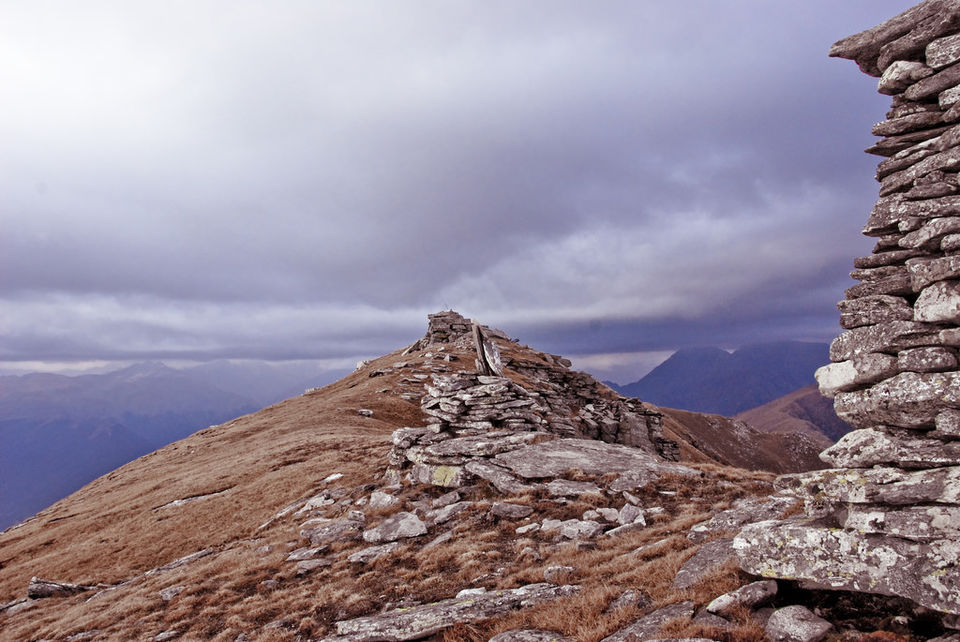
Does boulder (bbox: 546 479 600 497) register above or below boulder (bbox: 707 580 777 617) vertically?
below

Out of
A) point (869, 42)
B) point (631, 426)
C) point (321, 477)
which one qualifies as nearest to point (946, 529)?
point (869, 42)

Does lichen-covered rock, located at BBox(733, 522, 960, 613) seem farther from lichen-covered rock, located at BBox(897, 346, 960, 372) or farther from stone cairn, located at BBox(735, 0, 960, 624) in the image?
lichen-covered rock, located at BBox(897, 346, 960, 372)

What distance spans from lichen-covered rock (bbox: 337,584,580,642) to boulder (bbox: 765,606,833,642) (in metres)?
5.64

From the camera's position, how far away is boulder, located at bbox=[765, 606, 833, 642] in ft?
28.7

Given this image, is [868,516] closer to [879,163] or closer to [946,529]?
[946,529]

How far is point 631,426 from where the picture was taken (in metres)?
65.2

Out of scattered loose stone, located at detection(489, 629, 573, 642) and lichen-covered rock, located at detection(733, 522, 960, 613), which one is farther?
scattered loose stone, located at detection(489, 629, 573, 642)

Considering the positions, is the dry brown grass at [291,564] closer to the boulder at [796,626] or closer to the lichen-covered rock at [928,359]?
the boulder at [796,626]

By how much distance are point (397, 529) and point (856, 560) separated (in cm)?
1915

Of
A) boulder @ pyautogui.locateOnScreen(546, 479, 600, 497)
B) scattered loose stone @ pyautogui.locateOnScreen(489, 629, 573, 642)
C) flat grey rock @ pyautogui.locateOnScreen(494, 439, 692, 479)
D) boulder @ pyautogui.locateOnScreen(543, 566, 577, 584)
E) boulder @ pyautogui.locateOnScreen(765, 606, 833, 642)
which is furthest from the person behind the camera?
flat grey rock @ pyautogui.locateOnScreen(494, 439, 692, 479)

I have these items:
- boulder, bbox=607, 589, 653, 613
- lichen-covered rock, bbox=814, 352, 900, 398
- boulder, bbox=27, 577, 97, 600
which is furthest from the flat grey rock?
boulder, bbox=27, 577, 97, 600

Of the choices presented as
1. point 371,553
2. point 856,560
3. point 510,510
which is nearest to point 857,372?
point 856,560

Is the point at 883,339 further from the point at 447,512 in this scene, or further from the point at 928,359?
the point at 447,512

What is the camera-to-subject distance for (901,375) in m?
10.7
